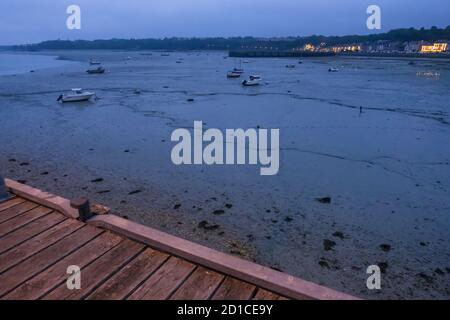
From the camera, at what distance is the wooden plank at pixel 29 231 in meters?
4.84

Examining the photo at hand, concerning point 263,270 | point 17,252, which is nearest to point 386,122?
point 263,270

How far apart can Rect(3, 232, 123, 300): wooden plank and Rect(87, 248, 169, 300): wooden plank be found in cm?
57

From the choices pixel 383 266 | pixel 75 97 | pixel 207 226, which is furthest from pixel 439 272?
pixel 75 97

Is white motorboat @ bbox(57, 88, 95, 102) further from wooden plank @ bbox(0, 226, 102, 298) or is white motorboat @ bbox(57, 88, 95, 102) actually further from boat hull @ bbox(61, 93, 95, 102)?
wooden plank @ bbox(0, 226, 102, 298)

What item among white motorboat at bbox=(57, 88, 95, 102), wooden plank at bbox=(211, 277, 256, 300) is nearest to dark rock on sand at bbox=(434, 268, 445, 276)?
wooden plank at bbox=(211, 277, 256, 300)

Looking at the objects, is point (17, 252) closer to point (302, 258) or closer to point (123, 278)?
point (123, 278)

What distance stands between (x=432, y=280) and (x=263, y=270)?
6.05 meters

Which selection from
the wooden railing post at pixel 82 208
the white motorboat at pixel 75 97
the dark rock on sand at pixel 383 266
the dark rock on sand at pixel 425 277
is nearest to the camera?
the wooden railing post at pixel 82 208

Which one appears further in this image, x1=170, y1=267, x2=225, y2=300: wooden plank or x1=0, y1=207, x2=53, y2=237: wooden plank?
x1=0, y1=207, x2=53, y2=237: wooden plank

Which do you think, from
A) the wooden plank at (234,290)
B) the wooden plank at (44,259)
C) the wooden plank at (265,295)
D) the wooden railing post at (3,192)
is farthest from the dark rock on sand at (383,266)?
the wooden railing post at (3,192)

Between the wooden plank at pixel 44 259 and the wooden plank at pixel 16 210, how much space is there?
1.46 metres

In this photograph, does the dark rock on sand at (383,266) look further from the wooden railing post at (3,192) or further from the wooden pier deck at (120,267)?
the wooden railing post at (3,192)

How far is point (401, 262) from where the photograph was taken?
325 inches

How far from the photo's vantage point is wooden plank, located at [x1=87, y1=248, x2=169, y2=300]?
12.7ft
